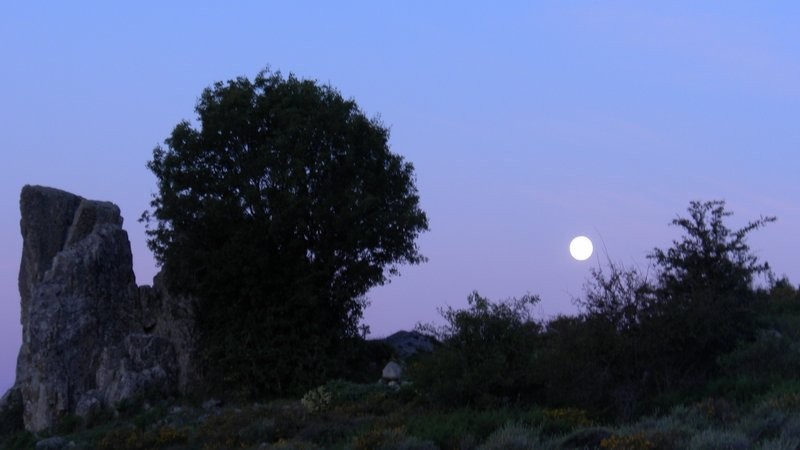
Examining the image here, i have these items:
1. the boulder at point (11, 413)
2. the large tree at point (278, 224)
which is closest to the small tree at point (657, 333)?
the large tree at point (278, 224)

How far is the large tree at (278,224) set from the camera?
31891 millimetres

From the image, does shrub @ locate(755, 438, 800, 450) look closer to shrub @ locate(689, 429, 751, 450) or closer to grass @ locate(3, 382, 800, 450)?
grass @ locate(3, 382, 800, 450)

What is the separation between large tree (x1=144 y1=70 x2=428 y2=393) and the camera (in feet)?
105

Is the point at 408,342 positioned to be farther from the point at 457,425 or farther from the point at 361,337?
the point at 457,425

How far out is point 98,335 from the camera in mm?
34438

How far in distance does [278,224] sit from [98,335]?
697 cm

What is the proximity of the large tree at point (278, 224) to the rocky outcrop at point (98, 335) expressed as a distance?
4.49ft

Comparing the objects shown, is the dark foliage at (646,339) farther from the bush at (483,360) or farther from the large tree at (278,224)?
the large tree at (278,224)

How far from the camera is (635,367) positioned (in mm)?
23734

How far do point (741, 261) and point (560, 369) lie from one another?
7685 millimetres

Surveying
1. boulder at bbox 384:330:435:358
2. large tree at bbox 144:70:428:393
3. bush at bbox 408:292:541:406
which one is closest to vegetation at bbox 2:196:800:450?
bush at bbox 408:292:541:406

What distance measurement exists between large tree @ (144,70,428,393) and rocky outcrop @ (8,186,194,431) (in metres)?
1.37

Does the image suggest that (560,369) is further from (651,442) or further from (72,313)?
(72,313)

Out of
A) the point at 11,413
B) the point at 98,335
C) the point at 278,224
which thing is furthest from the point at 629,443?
the point at 11,413
